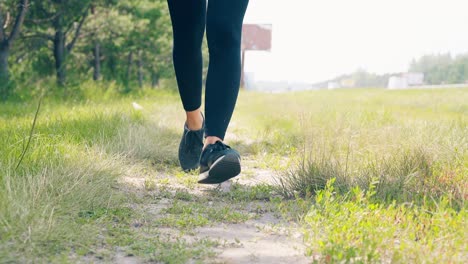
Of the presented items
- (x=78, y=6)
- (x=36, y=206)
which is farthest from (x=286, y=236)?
(x=78, y=6)

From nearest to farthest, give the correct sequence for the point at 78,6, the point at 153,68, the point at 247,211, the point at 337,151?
the point at 247,211
the point at 337,151
the point at 78,6
the point at 153,68

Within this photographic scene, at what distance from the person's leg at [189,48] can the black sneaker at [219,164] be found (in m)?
0.38

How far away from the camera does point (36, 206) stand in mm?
1753

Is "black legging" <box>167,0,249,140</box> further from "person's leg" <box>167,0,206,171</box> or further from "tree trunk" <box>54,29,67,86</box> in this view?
"tree trunk" <box>54,29,67,86</box>

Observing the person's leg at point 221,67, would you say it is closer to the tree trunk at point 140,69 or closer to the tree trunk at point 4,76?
the tree trunk at point 4,76

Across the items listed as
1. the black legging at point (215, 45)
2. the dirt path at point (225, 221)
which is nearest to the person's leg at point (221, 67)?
the black legging at point (215, 45)

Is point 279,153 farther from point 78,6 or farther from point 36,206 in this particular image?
point 78,6

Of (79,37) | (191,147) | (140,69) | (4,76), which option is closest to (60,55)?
(79,37)

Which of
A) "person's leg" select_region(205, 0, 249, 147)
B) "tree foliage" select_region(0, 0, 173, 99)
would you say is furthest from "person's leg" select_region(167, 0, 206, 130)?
"tree foliage" select_region(0, 0, 173, 99)

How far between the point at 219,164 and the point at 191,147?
1.86 ft

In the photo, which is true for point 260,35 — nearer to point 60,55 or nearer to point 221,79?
point 60,55

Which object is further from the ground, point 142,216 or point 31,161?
point 31,161

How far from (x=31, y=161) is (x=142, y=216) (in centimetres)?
Result: 65

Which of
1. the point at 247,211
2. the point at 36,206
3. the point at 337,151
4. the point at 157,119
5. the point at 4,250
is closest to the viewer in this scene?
the point at 4,250
